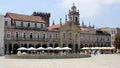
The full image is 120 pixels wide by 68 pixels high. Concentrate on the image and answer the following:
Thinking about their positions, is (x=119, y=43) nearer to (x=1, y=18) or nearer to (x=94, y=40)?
(x=94, y=40)

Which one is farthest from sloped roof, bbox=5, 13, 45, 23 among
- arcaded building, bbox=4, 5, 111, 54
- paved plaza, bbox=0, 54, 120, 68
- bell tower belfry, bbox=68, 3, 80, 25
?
paved plaza, bbox=0, 54, 120, 68

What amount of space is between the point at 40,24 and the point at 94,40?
24.4m

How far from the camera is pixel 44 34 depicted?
89.2 metres

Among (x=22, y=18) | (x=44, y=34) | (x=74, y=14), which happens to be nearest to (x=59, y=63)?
(x=22, y=18)

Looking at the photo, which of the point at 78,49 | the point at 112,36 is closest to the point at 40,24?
the point at 78,49

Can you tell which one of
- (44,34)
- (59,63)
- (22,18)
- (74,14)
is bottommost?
(59,63)

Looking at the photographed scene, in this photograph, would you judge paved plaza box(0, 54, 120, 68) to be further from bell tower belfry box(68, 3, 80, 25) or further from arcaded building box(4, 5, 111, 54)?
bell tower belfry box(68, 3, 80, 25)

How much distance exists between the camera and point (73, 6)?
10531 cm

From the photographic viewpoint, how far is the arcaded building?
8075cm

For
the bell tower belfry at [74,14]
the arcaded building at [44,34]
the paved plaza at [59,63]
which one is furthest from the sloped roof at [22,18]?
the paved plaza at [59,63]

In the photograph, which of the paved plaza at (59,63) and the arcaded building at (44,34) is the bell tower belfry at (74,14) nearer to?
the arcaded building at (44,34)

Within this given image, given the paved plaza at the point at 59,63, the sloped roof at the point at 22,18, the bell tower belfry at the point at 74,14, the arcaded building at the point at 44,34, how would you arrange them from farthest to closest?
the bell tower belfry at the point at 74,14 → the sloped roof at the point at 22,18 → the arcaded building at the point at 44,34 → the paved plaza at the point at 59,63

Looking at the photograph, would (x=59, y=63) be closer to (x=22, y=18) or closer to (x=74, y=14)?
(x=22, y=18)

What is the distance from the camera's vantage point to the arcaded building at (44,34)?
265 ft
